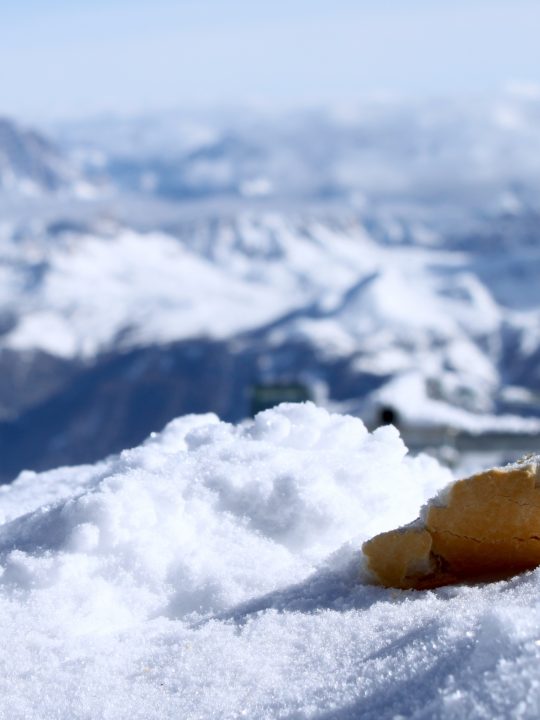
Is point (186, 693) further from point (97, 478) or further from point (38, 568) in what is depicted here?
point (97, 478)

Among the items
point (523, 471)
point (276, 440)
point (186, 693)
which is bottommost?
point (276, 440)

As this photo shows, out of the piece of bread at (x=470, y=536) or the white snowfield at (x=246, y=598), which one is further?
the piece of bread at (x=470, y=536)

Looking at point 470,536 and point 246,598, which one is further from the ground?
point 470,536

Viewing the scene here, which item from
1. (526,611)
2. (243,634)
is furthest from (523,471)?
(243,634)

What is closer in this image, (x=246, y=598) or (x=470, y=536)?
(x=470, y=536)
